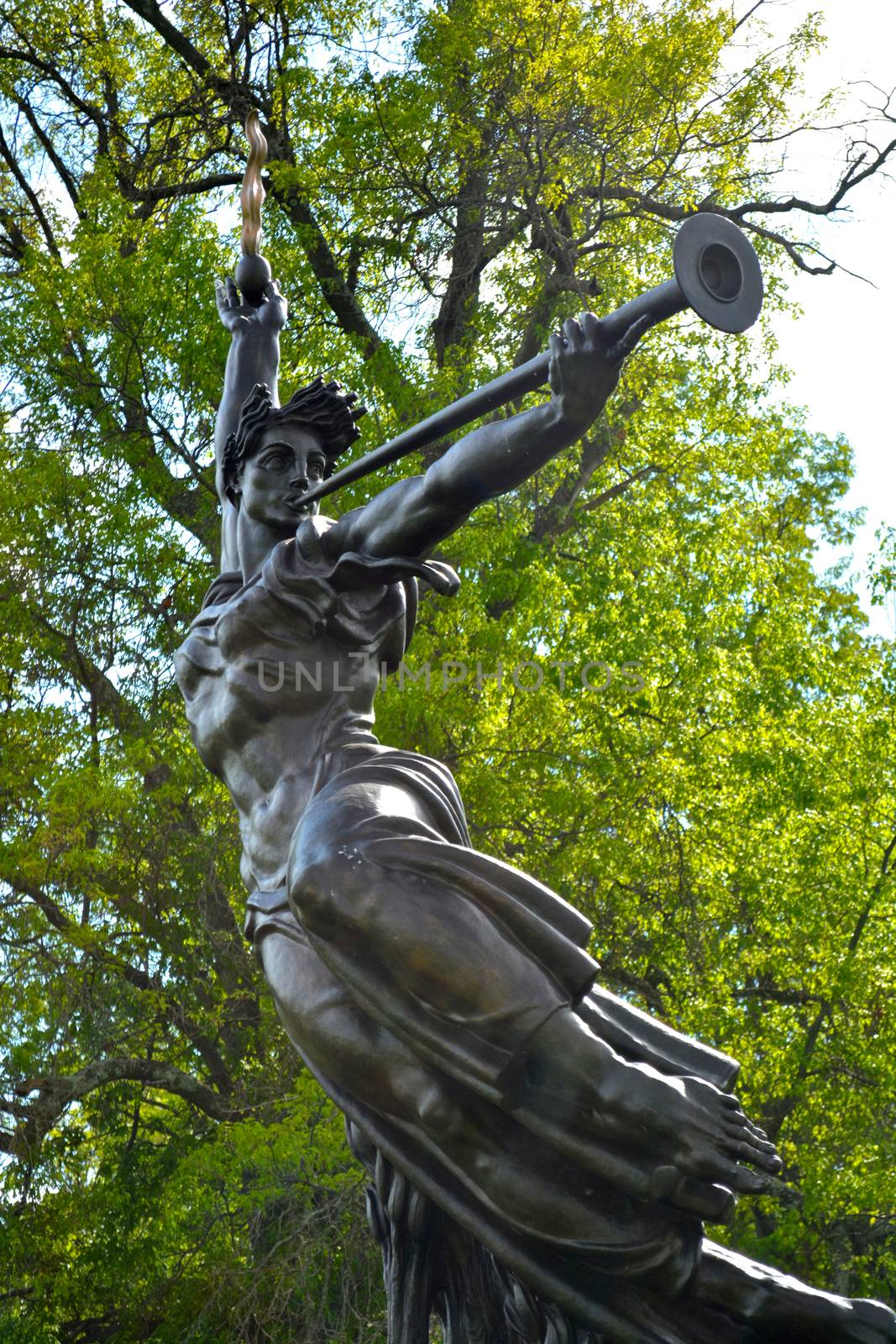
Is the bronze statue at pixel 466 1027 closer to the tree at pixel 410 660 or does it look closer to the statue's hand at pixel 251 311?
the statue's hand at pixel 251 311

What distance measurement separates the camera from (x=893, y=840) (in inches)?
585

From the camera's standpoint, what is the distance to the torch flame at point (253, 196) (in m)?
6.05

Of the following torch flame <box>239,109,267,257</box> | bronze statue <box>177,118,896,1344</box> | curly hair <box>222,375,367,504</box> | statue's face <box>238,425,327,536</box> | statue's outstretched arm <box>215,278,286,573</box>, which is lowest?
bronze statue <box>177,118,896,1344</box>

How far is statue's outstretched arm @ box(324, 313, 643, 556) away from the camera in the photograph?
3.84 metres

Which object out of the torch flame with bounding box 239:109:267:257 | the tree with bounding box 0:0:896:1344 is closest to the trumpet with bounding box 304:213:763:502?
the torch flame with bounding box 239:109:267:257

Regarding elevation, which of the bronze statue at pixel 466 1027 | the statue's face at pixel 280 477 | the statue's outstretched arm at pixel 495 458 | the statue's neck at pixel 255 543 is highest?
the statue's face at pixel 280 477

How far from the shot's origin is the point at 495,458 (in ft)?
13.3

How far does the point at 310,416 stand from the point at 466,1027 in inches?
78.0

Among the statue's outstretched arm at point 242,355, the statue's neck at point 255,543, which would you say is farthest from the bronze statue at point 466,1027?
the statue's outstretched arm at point 242,355

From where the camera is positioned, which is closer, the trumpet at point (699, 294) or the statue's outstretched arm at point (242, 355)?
the trumpet at point (699, 294)

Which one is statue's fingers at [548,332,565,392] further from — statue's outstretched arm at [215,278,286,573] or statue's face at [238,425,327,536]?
statue's outstretched arm at [215,278,286,573]

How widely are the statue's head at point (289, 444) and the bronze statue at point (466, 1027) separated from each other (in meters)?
0.41

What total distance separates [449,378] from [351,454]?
1.09 meters

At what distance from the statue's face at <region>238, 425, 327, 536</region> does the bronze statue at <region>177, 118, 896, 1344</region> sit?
0.38 m
